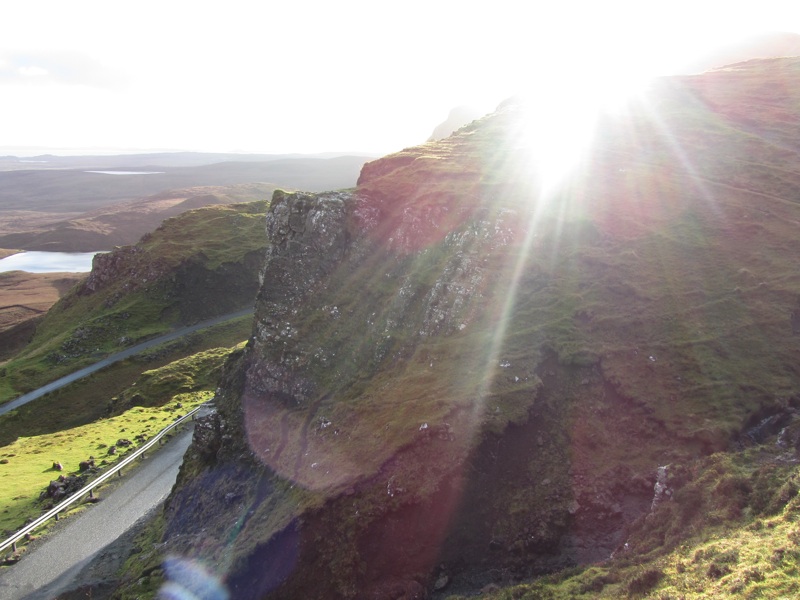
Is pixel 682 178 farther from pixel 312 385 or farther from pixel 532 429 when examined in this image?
pixel 312 385

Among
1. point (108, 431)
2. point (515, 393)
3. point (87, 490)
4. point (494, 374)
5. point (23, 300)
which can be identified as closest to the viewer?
point (515, 393)

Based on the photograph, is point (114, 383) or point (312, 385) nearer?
point (312, 385)

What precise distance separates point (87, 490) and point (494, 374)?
39.4 m

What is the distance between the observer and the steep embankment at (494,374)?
Answer: 23656 mm

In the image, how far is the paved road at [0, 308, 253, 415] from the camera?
70.9 m

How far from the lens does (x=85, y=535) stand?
126 feet

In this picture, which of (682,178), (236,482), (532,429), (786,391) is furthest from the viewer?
(682,178)

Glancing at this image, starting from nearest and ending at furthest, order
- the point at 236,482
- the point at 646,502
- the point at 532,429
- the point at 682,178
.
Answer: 1. the point at 646,502
2. the point at 532,429
3. the point at 236,482
4. the point at 682,178

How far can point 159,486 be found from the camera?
4447cm

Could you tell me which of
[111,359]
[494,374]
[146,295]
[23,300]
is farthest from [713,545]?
[23,300]

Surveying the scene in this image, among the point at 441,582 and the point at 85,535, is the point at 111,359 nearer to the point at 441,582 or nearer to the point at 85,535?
the point at 85,535

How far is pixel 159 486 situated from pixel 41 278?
167 m

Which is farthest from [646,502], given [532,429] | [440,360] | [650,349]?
[440,360]

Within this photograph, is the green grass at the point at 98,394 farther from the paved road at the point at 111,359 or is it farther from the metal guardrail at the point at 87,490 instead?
the metal guardrail at the point at 87,490
